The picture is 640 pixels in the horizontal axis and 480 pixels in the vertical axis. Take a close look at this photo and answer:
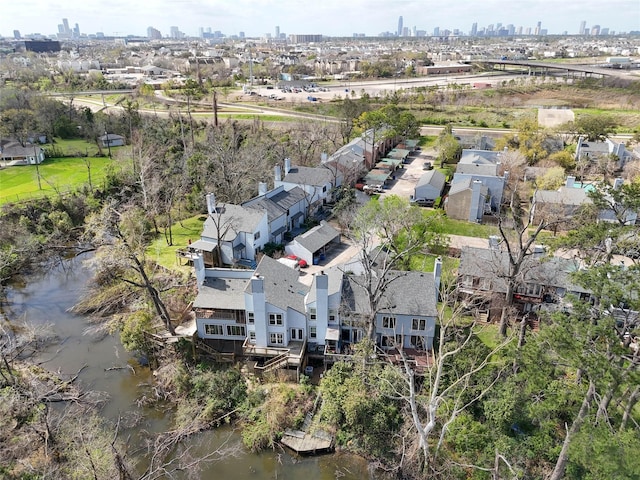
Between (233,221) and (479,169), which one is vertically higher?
(479,169)

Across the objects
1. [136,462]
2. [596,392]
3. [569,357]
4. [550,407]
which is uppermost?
[569,357]

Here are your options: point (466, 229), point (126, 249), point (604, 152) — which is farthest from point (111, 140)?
point (604, 152)

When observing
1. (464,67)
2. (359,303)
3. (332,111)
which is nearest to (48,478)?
(359,303)

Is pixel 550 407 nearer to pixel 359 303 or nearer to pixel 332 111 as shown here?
pixel 359 303

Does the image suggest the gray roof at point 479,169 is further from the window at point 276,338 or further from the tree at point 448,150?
the window at point 276,338

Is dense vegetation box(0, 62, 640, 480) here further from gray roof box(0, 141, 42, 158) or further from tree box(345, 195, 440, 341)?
gray roof box(0, 141, 42, 158)

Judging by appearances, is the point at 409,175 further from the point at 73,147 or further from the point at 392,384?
the point at 73,147
